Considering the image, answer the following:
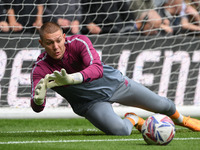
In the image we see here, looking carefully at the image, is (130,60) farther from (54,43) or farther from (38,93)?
(38,93)

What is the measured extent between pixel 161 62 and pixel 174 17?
2.52ft

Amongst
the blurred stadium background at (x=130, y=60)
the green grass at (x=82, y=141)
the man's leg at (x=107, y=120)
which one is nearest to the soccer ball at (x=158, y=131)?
the green grass at (x=82, y=141)

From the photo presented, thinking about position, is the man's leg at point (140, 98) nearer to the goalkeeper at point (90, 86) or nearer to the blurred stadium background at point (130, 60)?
the goalkeeper at point (90, 86)

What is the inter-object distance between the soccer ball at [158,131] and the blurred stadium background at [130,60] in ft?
8.17

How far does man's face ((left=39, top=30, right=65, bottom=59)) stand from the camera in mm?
4297

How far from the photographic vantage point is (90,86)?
15.2 ft

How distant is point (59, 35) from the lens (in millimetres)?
4320

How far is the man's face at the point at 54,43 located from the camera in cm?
430

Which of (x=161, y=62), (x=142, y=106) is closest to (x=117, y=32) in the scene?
(x=161, y=62)

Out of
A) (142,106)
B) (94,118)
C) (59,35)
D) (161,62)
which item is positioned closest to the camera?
(59,35)

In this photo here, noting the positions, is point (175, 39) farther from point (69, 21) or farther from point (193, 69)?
point (69, 21)

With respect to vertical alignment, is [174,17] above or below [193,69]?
above

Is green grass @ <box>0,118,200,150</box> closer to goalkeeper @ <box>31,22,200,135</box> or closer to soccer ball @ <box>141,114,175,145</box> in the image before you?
soccer ball @ <box>141,114,175,145</box>

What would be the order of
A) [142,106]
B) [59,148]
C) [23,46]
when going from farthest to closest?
[23,46]
[142,106]
[59,148]
